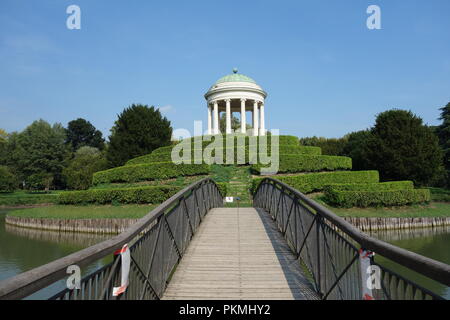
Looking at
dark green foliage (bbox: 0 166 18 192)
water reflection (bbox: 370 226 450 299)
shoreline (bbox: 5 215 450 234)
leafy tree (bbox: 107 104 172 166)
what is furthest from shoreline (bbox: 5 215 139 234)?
dark green foliage (bbox: 0 166 18 192)

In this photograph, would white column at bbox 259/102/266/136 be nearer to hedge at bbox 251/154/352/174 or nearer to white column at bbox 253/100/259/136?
white column at bbox 253/100/259/136

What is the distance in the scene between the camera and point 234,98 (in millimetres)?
35312

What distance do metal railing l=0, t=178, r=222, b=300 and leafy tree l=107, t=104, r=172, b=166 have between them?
31.9 m

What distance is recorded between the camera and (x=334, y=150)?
2245 inches

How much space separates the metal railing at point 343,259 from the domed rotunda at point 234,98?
96.9 ft

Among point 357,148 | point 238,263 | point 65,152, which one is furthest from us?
point 65,152

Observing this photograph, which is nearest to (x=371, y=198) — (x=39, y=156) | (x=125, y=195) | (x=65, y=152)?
(x=125, y=195)

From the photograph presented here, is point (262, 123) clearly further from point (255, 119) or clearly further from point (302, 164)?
point (302, 164)

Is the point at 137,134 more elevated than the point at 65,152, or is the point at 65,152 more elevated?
the point at 137,134

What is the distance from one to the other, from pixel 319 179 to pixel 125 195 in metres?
13.6

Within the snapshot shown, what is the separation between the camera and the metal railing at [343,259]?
7.14 feet

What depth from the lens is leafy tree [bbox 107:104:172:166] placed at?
3691 centimetres

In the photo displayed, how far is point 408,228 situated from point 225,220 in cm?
1300

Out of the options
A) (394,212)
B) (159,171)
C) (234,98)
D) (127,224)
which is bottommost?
(127,224)
